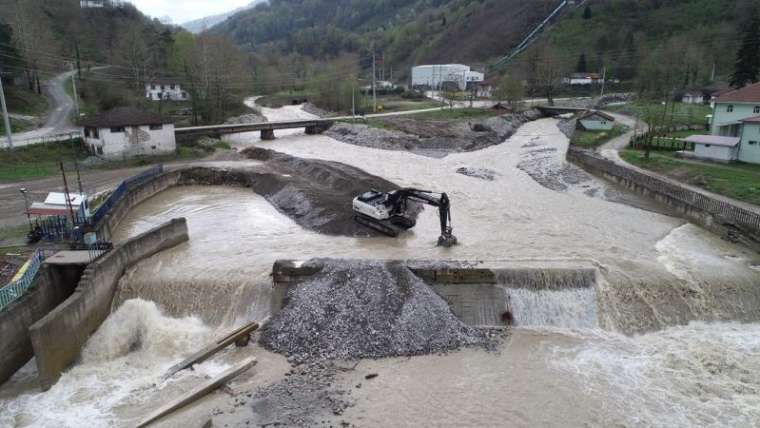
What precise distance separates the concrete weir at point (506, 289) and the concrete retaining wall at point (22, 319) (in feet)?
29.2

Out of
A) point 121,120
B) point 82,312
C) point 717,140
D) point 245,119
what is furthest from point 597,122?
point 82,312

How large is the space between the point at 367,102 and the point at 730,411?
8679cm

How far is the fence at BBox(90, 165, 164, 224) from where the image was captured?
2836 centimetres

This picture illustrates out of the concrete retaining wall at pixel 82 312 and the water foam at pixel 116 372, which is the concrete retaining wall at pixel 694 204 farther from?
the concrete retaining wall at pixel 82 312

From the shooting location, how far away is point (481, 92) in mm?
113438

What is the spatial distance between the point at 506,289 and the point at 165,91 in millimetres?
83330

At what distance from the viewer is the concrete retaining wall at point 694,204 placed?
25.8 metres

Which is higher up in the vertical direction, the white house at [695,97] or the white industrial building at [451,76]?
the white industrial building at [451,76]

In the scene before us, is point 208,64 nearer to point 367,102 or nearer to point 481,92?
point 367,102

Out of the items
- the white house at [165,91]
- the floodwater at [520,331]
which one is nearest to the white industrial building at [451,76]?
the white house at [165,91]

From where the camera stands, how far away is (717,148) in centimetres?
3994

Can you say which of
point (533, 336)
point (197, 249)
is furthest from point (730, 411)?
point (197, 249)

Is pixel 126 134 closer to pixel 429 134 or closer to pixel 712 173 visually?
pixel 429 134

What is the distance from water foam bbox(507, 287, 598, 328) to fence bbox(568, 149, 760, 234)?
11.2 m
